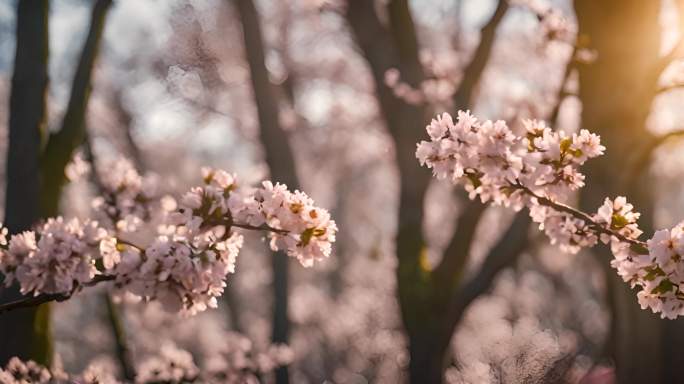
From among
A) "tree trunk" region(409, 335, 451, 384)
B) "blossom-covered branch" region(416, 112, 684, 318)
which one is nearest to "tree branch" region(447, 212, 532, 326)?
"tree trunk" region(409, 335, 451, 384)

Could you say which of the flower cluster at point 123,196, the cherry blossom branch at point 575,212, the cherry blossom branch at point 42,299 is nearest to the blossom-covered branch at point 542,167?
the cherry blossom branch at point 575,212

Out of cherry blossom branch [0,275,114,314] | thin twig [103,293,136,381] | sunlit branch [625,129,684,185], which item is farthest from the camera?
thin twig [103,293,136,381]

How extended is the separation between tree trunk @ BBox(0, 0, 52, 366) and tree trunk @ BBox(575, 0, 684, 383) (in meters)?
4.15

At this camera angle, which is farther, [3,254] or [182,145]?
Answer: [182,145]

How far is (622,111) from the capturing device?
6.17m

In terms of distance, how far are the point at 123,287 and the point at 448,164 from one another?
1.46 m

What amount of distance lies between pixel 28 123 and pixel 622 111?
450cm

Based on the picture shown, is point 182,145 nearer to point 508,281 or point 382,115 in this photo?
point 508,281

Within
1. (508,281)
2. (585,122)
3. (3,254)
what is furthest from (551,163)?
(508,281)

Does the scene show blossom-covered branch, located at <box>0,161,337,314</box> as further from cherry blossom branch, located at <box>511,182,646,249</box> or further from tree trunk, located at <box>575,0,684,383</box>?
tree trunk, located at <box>575,0,684,383</box>

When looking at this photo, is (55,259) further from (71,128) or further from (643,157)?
(643,157)

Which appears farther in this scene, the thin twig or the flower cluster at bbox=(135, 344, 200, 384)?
the thin twig

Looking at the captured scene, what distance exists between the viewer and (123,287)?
3.14 m

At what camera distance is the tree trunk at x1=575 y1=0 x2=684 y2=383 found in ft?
20.3
